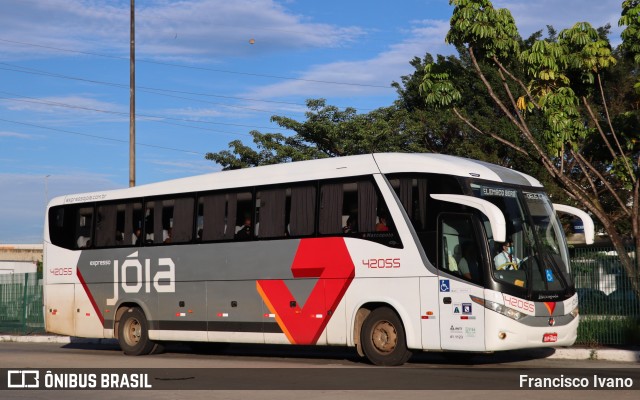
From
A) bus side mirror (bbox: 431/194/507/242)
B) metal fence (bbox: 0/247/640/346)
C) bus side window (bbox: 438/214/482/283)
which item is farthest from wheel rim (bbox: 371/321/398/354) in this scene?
metal fence (bbox: 0/247/640/346)

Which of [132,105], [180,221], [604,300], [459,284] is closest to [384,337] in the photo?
[459,284]

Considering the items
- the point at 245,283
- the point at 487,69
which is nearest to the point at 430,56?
the point at 487,69

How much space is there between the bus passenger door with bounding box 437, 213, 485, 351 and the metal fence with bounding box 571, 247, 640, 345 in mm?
4662

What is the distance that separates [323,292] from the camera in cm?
1752

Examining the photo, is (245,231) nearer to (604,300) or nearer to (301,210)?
(301,210)

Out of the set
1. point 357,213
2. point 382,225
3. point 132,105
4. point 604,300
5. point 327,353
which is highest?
point 132,105

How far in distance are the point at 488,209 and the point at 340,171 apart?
143 inches

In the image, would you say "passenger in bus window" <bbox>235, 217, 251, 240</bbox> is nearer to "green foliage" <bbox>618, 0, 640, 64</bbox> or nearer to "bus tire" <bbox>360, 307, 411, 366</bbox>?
"bus tire" <bbox>360, 307, 411, 366</bbox>

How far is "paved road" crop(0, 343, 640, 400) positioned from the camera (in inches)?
469

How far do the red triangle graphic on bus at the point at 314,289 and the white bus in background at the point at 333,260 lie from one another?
26 millimetres

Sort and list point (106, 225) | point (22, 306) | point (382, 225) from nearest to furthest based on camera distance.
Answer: point (382, 225), point (106, 225), point (22, 306)

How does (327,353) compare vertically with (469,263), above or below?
below

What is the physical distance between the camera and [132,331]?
21.4m

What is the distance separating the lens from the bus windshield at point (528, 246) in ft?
50.2
